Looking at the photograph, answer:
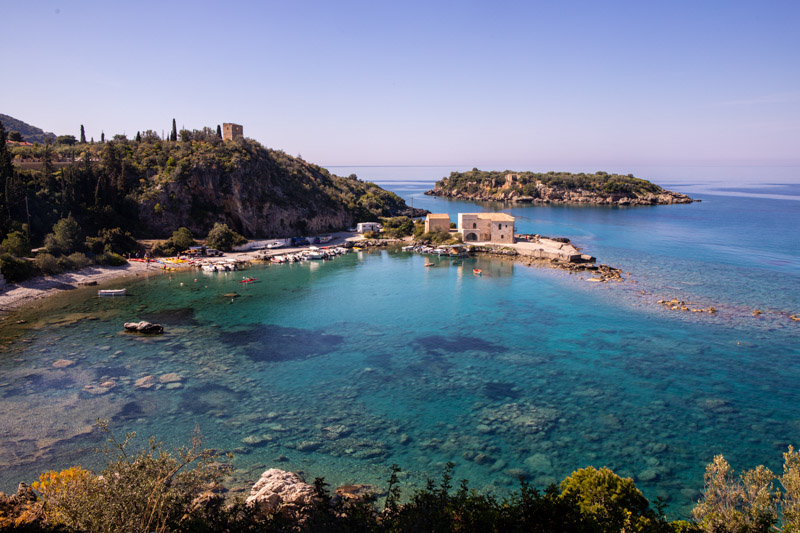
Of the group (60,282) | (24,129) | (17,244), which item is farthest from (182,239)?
(24,129)

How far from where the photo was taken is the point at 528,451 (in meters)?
17.0

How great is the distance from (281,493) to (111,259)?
4368cm

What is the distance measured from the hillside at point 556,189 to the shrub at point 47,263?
12563cm

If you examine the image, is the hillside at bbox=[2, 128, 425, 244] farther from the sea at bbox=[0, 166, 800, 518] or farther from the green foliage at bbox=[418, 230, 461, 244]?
the green foliage at bbox=[418, 230, 461, 244]

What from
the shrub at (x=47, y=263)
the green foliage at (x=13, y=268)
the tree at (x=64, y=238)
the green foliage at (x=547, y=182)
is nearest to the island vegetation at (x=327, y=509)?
the green foliage at (x=13, y=268)

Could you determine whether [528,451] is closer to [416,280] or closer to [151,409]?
[151,409]

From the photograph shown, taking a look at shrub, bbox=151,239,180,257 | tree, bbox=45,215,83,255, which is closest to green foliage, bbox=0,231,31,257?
tree, bbox=45,215,83,255

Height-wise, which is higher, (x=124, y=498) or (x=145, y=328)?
(x=124, y=498)

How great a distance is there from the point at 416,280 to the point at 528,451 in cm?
2909

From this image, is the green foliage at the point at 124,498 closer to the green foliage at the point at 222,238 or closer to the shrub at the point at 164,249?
the shrub at the point at 164,249

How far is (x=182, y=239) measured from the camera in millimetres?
54344

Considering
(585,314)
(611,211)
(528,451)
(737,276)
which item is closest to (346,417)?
(528,451)

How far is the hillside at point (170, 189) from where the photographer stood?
5053 centimetres

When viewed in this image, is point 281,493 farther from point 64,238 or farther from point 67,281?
point 64,238
